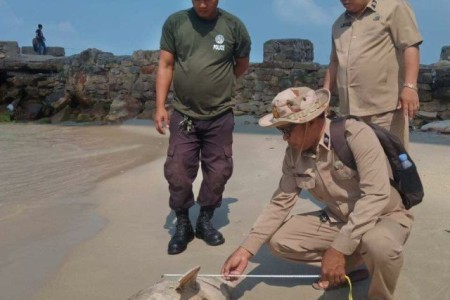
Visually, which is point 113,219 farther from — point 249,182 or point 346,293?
point 346,293

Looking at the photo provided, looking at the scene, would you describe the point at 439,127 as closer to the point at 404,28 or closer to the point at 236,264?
the point at 404,28

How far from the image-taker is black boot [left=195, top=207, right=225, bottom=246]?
3600 mm

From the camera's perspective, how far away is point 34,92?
1702cm

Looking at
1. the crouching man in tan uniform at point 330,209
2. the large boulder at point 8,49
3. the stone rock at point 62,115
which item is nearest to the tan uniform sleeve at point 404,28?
the crouching man in tan uniform at point 330,209

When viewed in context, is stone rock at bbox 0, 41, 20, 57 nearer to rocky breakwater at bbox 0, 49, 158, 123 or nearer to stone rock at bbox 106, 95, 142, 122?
rocky breakwater at bbox 0, 49, 158, 123

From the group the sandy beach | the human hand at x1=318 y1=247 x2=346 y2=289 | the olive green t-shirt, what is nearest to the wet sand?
the sandy beach

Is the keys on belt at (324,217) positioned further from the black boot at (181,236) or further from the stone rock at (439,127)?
the stone rock at (439,127)

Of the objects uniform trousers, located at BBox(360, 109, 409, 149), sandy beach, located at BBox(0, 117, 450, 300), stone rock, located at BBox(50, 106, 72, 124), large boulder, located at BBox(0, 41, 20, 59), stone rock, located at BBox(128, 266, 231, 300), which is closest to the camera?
stone rock, located at BBox(128, 266, 231, 300)

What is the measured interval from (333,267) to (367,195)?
0.37m

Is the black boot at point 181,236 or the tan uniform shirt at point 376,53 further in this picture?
the black boot at point 181,236

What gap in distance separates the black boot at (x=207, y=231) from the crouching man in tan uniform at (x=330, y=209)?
83 centimetres

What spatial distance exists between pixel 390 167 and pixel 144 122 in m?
9.66

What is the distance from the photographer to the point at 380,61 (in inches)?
132

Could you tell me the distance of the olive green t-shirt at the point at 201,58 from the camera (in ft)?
11.7
